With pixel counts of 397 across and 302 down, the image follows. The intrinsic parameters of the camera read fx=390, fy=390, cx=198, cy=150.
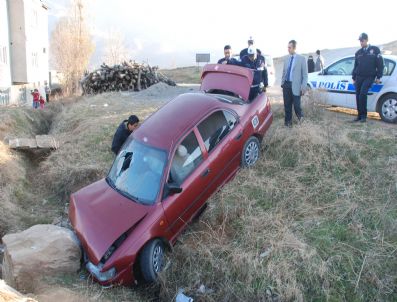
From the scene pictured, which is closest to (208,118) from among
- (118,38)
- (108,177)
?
(108,177)

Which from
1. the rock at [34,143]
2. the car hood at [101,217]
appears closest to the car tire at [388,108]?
the car hood at [101,217]

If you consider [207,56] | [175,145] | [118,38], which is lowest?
[175,145]

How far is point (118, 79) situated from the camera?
20.0 metres

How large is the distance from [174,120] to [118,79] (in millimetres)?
14735

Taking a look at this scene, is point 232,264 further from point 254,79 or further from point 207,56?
point 207,56

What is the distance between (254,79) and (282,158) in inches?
63.8

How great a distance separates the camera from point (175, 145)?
5613 millimetres

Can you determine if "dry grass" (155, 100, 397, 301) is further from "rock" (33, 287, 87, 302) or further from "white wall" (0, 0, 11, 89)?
"white wall" (0, 0, 11, 89)

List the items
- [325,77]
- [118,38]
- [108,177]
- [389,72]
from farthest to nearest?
[118,38] → [325,77] → [389,72] → [108,177]

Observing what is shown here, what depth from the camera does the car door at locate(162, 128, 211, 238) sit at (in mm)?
5387

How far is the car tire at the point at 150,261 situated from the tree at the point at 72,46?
28.7 m

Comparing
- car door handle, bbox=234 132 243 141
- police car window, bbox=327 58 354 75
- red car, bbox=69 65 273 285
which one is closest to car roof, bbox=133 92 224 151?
red car, bbox=69 65 273 285

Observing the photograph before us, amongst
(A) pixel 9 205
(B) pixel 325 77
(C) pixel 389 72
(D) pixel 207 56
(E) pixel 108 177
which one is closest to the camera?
(E) pixel 108 177

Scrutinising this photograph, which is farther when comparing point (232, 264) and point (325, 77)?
point (325, 77)
